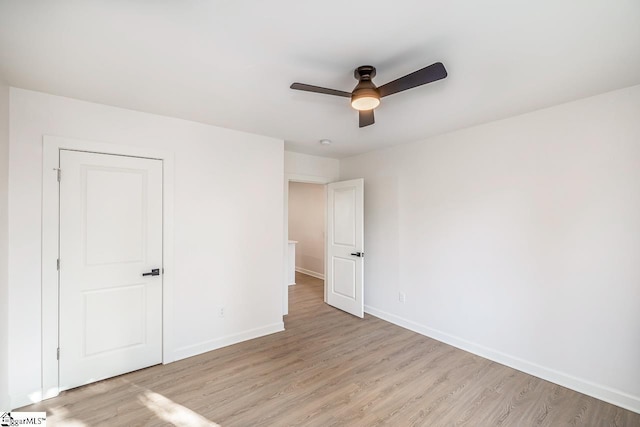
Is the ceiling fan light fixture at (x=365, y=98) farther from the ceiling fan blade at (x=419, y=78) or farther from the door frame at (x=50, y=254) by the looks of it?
the door frame at (x=50, y=254)

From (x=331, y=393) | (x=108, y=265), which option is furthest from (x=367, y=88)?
A: (x=108, y=265)

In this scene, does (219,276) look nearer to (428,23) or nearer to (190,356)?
(190,356)

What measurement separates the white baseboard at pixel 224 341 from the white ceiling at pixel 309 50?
98.1 inches

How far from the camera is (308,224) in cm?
714

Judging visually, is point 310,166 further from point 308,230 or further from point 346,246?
point 308,230

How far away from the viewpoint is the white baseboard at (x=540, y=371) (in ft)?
7.24

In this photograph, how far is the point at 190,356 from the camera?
9.70 ft

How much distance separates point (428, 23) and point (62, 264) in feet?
10.7

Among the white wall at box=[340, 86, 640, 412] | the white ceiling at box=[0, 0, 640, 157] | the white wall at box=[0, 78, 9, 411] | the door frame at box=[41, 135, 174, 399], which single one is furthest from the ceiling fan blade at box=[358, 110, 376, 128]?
the white wall at box=[0, 78, 9, 411]

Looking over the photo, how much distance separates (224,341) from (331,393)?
4.83 ft

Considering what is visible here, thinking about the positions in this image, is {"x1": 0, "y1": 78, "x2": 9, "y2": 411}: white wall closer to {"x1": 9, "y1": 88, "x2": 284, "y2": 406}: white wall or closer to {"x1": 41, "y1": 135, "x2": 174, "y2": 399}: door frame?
{"x1": 9, "y1": 88, "x2": 284, "y2": 406}: white wall

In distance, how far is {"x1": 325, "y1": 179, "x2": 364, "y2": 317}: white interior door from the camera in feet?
13.5

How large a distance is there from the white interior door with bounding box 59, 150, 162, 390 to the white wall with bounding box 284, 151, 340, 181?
188cm

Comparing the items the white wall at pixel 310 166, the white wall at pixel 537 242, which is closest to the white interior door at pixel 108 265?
the white wall at pixel 310 166
